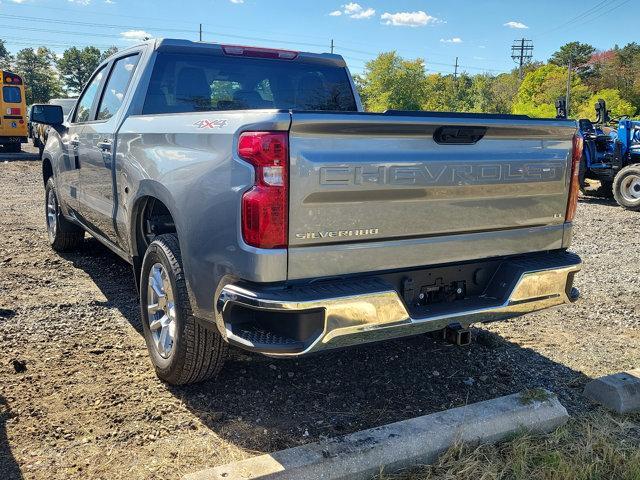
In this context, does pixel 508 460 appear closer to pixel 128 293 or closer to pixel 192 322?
pixel 192 322

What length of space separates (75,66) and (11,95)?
70.0m

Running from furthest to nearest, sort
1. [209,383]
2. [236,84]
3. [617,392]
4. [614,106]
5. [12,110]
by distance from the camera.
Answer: [614,106], [12,110], [236,84], [209,383], [617,392]

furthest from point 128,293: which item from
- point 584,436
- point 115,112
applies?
point 584,436

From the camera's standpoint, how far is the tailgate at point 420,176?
104 inches

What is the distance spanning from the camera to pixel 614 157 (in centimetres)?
1216

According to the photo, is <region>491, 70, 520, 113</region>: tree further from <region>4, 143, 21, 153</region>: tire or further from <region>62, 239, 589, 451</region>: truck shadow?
<region>62, 239, 589, 451</region>: truck shadow

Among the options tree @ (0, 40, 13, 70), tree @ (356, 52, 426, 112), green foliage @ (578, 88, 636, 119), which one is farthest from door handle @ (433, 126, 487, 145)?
tree @ (0, 40, 13, 70)

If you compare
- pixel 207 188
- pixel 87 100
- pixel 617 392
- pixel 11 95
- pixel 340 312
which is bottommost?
pixel 617 392

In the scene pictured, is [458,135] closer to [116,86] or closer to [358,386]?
[358,386]

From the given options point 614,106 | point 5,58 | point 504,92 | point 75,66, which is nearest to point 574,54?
point 504,92

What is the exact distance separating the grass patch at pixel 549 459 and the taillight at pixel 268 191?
1186 millimetres

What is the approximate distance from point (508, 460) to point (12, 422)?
249cm

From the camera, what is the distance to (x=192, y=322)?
317 centimetres

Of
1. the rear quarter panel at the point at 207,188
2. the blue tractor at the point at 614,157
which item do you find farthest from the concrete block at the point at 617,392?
the blue tractor at the point at 614,157
